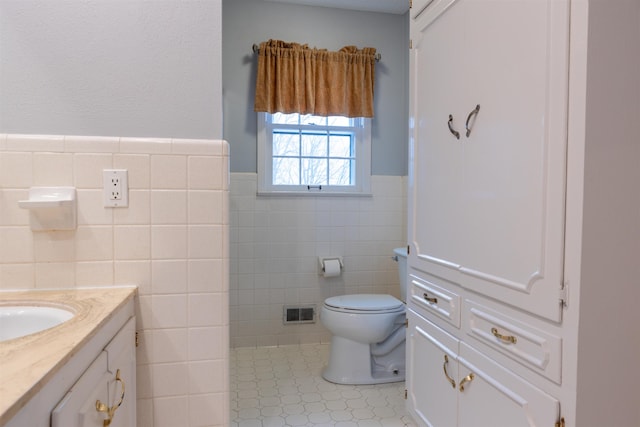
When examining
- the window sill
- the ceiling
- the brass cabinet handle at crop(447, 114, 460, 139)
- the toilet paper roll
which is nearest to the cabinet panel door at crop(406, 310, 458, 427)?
the brass cabinet handle at crop(447, 114, 460, 139)

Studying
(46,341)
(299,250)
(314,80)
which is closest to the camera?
(46,341)

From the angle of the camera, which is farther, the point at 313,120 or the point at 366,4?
the point at 313,120

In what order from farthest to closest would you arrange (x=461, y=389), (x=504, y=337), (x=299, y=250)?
(x=299, y=250) → (x=461, y=389) → (x=504, y=337)

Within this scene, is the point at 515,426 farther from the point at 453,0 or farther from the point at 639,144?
the point at 453,0

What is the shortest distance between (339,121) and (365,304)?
4.60ft

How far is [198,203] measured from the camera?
1261 millimetres

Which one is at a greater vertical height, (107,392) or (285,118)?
(285,118)

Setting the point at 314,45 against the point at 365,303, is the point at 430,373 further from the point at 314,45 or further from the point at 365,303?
the point at 314,45

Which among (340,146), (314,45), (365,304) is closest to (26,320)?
(365,304)

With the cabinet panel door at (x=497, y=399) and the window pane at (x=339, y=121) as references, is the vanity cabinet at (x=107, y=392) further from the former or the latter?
the window pane at (x=339, y=121)

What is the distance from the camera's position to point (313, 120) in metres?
2.91

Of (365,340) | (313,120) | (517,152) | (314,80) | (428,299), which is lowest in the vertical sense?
(365,340)

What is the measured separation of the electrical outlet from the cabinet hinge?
1243 millimetres

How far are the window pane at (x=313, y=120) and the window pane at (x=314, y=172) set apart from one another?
0.91 ft
